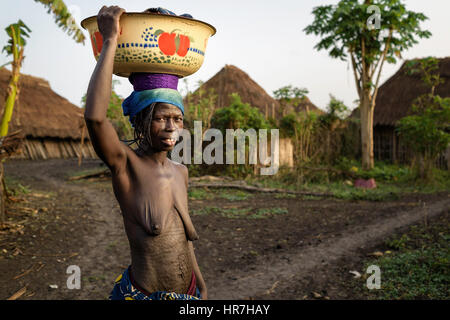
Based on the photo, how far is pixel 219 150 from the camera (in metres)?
13.1

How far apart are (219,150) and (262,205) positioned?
186 inches

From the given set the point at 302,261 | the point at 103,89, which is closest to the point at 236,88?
the point at 302,261

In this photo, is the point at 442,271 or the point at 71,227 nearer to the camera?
the point at 442,271

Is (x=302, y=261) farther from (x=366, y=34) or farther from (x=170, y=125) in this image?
(x=366, y=34)

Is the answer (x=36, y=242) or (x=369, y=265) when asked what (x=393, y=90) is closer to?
(x=369, y=265)

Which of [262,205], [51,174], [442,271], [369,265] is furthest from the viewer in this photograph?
[51,174]

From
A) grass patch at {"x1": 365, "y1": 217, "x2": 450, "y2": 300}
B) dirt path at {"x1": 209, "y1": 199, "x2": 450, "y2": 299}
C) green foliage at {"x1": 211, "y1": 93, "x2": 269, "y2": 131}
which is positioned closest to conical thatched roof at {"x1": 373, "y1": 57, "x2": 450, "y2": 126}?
green foliage at {"x1": 211, "y1": 93, "x2": 269, "y2": 131}

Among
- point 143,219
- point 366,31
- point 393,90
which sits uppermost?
point 366,31

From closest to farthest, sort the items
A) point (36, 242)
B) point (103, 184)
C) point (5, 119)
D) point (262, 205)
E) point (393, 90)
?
1. point (36, 242)
2. point (5, 119)
3. point (262, 205)
4. point (103, 184)
5. point (393, 90)

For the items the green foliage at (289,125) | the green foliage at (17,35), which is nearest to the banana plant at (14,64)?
the green foliage at (17,35)

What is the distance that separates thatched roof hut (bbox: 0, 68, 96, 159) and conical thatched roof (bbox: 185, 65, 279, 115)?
7.11 metres

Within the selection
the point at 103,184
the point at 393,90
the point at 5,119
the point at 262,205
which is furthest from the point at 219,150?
the point at 393,90

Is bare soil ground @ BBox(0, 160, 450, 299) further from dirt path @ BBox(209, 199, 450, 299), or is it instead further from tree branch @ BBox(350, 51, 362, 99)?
tree branch @ BBox(350, 51, 362, 99)

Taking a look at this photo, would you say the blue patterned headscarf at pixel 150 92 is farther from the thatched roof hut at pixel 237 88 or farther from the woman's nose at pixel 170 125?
the thatched roof hut at pixel 237 88
